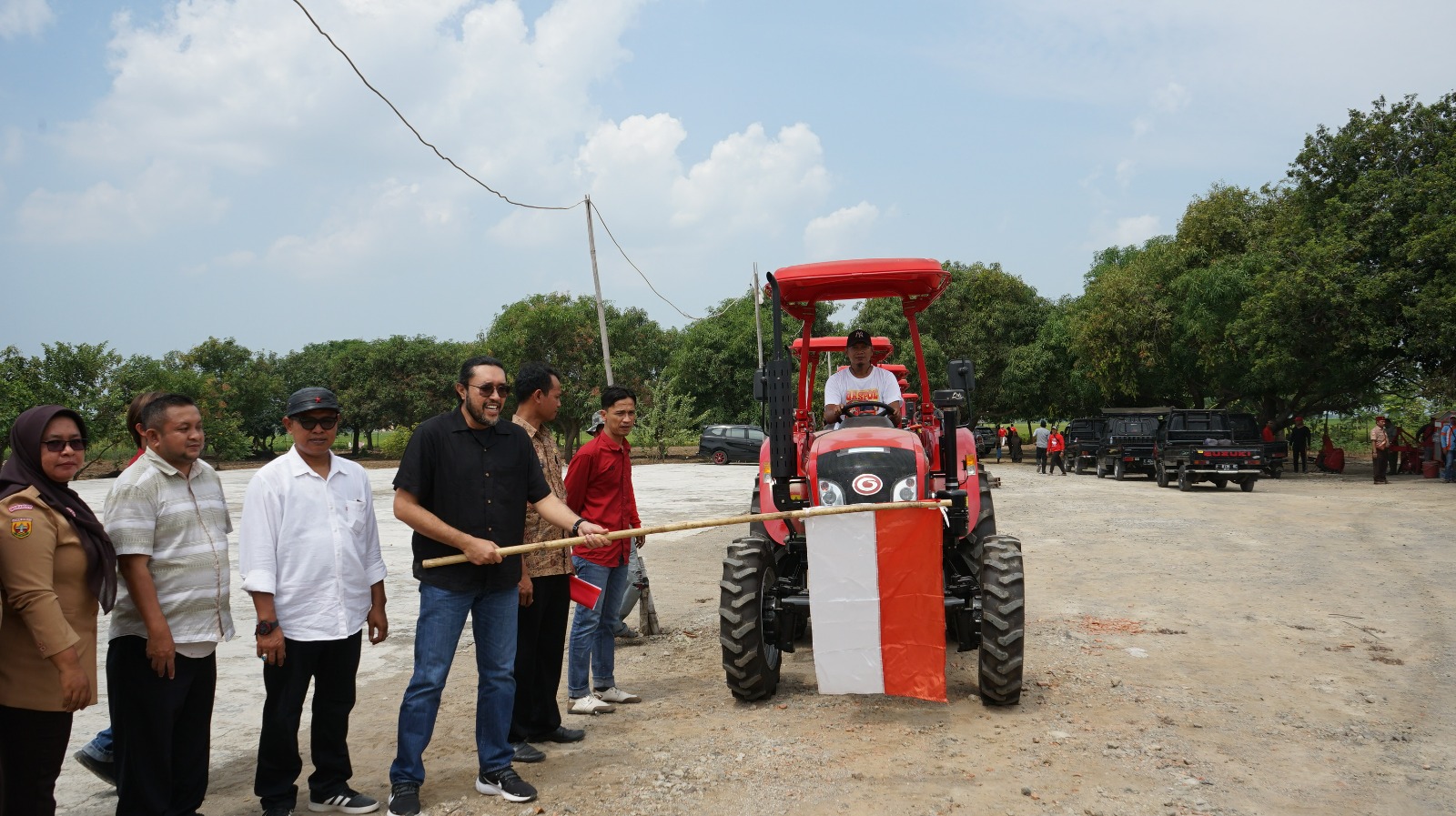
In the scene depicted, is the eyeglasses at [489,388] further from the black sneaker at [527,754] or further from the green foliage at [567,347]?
the green foliage at [567,347]

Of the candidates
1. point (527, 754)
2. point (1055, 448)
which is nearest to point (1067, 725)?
point (527, 754)

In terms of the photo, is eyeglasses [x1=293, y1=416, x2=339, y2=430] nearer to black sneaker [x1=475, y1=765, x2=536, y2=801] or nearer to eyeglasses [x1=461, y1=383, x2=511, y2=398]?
eyeglasses [x1=461, y1=383, x2=511, y2=398]

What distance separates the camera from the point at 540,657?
5.32m

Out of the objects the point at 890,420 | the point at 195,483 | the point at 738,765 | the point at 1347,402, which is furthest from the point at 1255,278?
the point at 195,483

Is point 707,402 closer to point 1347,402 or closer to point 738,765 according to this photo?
point 1347,402

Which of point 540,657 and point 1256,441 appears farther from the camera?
point 1256,441

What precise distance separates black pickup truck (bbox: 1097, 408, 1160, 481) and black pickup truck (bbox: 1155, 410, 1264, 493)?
1.76m

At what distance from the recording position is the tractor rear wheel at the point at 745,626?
219 inches

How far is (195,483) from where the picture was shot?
4.01 m

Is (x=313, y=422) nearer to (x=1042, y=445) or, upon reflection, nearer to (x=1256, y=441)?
(x=1256, y=441)

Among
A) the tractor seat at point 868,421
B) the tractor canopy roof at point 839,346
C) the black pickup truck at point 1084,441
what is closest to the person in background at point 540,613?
the tractor seat at point 868,421

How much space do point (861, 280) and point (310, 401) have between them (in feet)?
13.0

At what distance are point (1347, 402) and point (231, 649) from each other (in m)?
32.7

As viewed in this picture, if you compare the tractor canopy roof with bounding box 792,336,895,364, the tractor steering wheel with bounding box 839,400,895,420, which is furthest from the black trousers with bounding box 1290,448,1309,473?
the tractor steering wheel with bounding box 839,400,895,420
